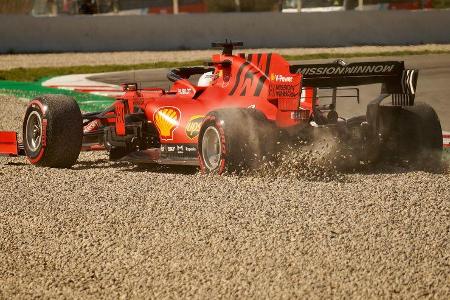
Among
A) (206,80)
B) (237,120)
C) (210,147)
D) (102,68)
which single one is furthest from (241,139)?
(102,68)

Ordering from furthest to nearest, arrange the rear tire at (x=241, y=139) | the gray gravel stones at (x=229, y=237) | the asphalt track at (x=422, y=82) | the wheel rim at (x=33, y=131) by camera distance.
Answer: the asphalt track at (x=422, y=82)
the wheel rim at (x=33, y=131)
the rear tire at (x=241, y=139)
the gray gravel stones at (x=229, y=237)

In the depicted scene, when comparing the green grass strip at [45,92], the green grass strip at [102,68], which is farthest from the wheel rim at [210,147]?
the green grass strip at [102,68]

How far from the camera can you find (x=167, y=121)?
9039 millimetres

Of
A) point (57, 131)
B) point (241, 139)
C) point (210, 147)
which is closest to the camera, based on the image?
point (241, 139)

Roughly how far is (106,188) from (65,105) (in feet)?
5.91

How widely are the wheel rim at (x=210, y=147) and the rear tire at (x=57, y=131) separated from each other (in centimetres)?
152

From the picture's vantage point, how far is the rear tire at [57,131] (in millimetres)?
9172

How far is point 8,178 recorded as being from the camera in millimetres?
8664

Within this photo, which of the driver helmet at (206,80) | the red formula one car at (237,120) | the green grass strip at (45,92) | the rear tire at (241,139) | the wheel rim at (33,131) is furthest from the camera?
the green grass strip at (45,92)

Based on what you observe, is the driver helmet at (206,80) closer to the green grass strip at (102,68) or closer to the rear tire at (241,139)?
the rear tire at (241,139)

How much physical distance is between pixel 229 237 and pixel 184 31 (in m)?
26.1

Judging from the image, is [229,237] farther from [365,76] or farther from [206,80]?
[206,80]

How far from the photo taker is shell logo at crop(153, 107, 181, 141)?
8.96m

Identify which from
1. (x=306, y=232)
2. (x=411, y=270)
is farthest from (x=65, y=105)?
Answer: (x=411, y=270)
